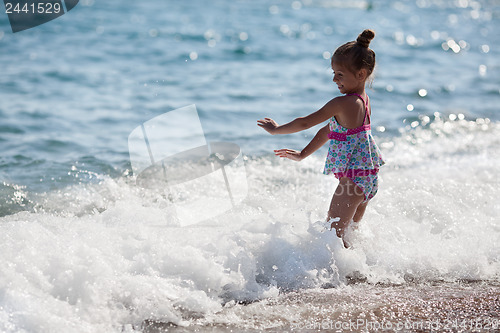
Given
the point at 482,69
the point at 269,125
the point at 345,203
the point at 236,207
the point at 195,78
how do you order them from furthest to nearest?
the point at 482,69, the point at 195,78, the point at 236,207, the point at 345,203, the point at 269,125

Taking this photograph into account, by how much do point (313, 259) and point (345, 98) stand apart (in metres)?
1.01

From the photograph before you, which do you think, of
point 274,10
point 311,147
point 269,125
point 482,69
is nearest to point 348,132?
point 311,147

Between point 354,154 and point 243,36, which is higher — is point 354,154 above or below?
above

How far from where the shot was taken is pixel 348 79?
3479 mm

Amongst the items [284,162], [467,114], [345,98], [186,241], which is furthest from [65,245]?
[467,114]

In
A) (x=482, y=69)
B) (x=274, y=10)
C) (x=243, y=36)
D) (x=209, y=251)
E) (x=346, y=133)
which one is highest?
(x=346, y=133)

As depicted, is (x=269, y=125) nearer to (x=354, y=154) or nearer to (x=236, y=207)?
(x=354, y=154)

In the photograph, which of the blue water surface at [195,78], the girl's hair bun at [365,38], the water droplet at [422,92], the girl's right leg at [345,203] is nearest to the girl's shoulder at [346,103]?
the girl's hair bun at [365,38]

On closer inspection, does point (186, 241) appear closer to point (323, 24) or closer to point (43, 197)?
point (43, 197)

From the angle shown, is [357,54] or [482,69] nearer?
[357,54]

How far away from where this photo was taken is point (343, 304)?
3.17 metres

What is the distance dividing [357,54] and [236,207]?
5.69 ft

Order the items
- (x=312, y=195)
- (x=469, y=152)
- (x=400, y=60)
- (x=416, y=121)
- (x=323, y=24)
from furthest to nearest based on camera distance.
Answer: (x=323, y=24) < (x=400, y=60) < (x=416, y=121) < (x=469, y=152) < (x=312, y=195)

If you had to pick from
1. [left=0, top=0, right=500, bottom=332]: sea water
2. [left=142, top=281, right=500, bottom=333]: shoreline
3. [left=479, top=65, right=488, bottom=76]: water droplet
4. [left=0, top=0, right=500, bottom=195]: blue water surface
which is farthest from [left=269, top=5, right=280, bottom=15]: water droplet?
[left=142, top=281, right=500, bottom=333]: shoreline
